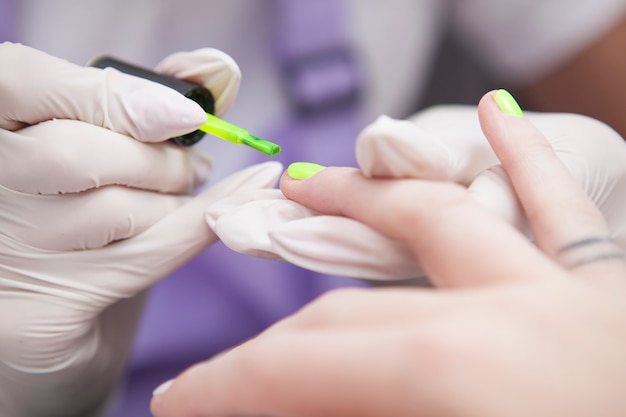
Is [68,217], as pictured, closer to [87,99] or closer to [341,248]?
[87,99]

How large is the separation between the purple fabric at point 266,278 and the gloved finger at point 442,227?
37cm

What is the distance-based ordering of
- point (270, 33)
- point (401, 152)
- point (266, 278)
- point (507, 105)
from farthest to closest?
point (270, 33) → point (266, 278) → point (507, 105) → point (401, 152)

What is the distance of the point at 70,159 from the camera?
1.67 ft

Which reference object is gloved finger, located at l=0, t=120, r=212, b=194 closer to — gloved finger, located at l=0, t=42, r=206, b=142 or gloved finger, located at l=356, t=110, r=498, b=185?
gloved finger, located at l=0, t=42, r=206, b=142

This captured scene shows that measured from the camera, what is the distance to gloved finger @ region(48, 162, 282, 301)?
0.58m

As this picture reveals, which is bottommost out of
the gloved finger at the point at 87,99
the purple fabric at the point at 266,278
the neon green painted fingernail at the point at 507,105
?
the purple fabric at the point at 266,278

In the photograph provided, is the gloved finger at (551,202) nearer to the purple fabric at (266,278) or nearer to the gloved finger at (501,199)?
the gloved finger at (501,199)

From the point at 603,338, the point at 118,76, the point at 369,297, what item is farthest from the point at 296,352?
the point at 118,76

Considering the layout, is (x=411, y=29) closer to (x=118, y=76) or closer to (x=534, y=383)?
Result: (x=118, y=76)

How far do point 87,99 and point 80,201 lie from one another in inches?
4.0

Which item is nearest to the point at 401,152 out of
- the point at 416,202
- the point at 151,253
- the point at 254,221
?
the point at 416,202

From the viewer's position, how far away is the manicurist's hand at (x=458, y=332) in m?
0.35

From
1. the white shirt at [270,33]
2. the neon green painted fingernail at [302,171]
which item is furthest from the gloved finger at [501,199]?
the white shirt at [270,33]

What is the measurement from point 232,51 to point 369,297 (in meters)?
0.70
